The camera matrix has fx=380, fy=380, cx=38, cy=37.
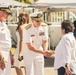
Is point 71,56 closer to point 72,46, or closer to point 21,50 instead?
point 72,46

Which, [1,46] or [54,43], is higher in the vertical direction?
[1,46]

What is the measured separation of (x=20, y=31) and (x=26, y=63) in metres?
0.89

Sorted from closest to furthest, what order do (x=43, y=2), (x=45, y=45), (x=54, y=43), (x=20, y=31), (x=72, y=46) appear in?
(x=72, y=46), (x=45, y=45), (x=20, y=31), (x=43, y=2), (x=54, y=43)

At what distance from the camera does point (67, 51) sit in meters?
5.36

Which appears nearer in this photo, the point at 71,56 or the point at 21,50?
the point at 71,56

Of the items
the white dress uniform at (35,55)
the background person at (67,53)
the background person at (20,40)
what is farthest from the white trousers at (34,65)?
the background person at (67,53)

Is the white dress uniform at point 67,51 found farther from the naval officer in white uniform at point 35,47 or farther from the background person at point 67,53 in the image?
the naval officer in white uniform at point 35,47

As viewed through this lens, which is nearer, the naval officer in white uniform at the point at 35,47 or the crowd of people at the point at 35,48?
the crowd of people at the point at 35,48

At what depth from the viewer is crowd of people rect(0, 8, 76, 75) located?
544 centimetres

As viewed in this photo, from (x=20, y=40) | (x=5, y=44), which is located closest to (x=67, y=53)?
(x=5, y=44)

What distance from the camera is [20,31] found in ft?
23.8

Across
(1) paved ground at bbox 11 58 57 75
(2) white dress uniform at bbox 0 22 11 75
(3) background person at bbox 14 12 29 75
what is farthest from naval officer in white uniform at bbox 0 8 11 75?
(1) paved ground at bbox 11 58 57 75

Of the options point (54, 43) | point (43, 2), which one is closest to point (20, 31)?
point (43, 2)

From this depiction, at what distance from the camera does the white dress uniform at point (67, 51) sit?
5.38 meters
